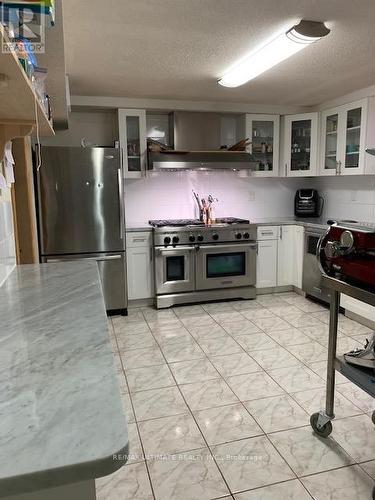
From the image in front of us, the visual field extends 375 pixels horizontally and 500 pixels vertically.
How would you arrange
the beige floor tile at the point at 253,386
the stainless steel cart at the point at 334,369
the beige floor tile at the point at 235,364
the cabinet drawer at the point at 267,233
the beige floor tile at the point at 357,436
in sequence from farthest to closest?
the cabinet drawer at the point at 267,233 < the beige floor tile at the point at 235,364 < the beige floor tile at the point at 253,386 < the beige floor tile at the point at 357,436 < the stainless steel cart at the point at 334,369

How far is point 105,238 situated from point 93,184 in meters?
0.53

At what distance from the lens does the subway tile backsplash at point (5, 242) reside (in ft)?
5.33

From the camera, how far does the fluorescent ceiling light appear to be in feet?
7.14

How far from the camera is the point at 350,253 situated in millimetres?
1705

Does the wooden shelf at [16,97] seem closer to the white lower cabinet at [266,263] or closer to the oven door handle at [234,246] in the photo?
the oven door handle at [234,246]

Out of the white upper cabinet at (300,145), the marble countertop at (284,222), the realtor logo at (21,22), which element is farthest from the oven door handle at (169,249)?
the realtor logo at (21,22)

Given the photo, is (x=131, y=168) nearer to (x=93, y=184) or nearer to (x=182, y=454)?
(x=93, y=184)

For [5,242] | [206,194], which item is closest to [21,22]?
[5,242]

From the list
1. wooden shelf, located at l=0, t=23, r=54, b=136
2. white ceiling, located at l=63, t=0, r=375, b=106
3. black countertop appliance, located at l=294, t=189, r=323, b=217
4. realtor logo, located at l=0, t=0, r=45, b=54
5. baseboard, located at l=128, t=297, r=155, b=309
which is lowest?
baseboard, located at l=128, t=297, r=155, b=309

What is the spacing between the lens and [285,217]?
4.89m

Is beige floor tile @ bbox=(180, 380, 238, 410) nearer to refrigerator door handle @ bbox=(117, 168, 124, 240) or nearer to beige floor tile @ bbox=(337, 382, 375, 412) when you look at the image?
beige floor tile @ bbox=(337, 382, 375, 412)

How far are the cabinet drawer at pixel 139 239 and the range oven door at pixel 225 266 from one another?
55 cm

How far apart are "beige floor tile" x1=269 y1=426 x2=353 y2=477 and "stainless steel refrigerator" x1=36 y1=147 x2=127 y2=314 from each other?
2386 millimetres

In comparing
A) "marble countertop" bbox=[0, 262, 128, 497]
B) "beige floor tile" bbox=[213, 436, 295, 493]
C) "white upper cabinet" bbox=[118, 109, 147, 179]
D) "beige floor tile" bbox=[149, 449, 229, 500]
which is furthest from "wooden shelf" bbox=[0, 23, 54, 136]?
"white upper cabinet" bbox=[118, 109, 147, 179]
